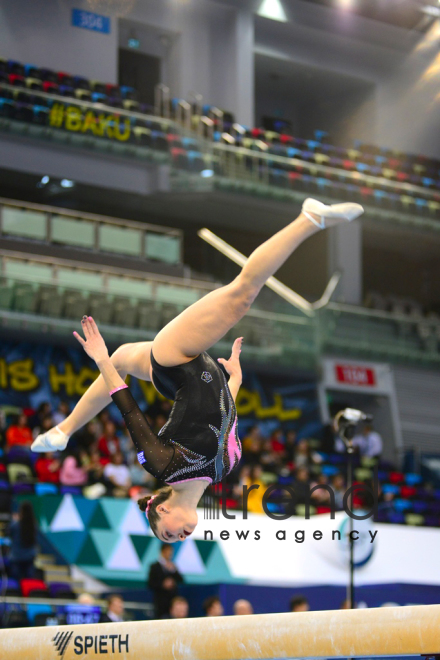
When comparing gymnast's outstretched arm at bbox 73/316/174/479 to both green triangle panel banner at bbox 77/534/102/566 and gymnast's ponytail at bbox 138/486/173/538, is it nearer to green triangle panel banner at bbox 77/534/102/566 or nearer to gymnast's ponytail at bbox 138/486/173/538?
gymnast's ponytail at bbox 138/486/173/538

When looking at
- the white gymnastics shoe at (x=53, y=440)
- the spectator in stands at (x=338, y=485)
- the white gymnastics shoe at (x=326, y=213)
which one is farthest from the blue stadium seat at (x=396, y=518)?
the white gymnastics shoe at (x=326, y=213)

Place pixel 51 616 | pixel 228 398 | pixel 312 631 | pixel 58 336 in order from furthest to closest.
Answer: pixel 58 336 → pixel 51 616 → pixel 228 398 → pixel 312 631

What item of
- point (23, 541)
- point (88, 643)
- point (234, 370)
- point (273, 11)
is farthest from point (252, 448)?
point (273, 11)

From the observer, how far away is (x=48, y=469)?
925 cm

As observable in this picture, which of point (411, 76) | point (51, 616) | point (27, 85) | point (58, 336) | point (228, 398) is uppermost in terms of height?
point (411, 76)

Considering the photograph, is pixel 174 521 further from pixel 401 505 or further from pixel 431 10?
pixel 431 10

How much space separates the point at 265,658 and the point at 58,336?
993 cm

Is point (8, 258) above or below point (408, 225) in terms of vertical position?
below

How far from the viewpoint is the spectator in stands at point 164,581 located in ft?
23.3

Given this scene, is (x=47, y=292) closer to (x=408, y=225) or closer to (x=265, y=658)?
(x=408, y=225)

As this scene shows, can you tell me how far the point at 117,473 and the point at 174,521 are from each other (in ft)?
19.6

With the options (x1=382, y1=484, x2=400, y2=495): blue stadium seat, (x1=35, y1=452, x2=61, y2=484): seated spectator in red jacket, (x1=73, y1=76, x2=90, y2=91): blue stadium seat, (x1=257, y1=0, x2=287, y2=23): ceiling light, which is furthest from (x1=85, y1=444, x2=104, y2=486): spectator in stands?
(x1=257, y1=0, x2=287, y2=23): ceiling light

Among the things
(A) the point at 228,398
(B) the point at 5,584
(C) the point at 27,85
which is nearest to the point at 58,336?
(C) the point at 27,85

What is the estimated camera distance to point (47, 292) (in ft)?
37.5
